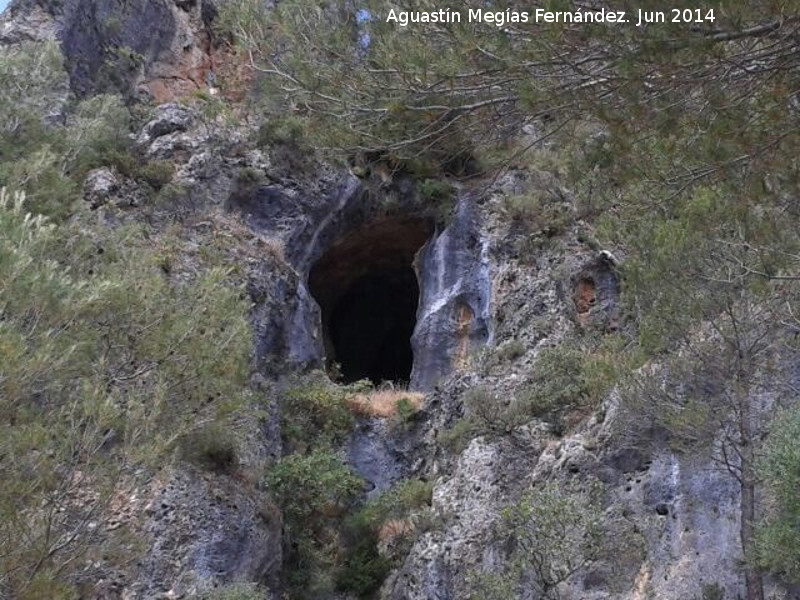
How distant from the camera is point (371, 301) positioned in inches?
864

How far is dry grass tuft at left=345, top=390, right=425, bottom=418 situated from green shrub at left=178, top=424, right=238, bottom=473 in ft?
12.2

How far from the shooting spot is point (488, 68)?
466 centimetres

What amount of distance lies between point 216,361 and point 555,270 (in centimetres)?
980

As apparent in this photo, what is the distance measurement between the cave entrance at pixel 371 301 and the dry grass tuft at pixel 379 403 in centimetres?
489

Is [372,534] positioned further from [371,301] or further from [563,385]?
[371,301]

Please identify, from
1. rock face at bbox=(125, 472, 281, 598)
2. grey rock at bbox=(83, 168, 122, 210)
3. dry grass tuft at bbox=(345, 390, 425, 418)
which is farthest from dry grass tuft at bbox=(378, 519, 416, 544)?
grey rock at bbox=(83, 168, 122, 210)

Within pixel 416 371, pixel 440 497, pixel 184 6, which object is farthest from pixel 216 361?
pixel 184 6

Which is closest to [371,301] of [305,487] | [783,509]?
[305,487]

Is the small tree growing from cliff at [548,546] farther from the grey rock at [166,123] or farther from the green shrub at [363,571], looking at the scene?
the grey rock at [166,123]

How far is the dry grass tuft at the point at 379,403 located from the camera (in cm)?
1477

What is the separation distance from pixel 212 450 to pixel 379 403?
490cm

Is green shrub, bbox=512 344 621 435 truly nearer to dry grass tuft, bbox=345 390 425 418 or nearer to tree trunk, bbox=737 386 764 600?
tree trunk, bbox=737 386 764 600

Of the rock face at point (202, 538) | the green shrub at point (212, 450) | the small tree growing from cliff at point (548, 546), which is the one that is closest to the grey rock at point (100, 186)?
the green shrub at point (212, 450)

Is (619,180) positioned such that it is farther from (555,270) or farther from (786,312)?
(555,270)
